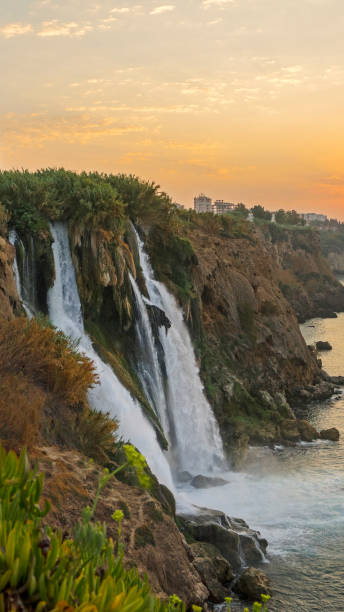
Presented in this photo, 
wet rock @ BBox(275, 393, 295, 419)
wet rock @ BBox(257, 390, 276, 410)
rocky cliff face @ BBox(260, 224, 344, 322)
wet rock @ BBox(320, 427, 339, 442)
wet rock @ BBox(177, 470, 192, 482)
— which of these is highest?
rocky cliff face @ BBox(260, 224, 344, 322)

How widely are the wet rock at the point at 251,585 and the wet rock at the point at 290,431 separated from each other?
1262 cm

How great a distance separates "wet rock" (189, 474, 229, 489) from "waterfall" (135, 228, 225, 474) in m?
1.35

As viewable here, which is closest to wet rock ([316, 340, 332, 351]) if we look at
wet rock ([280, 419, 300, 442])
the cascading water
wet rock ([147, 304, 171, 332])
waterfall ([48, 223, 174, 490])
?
wet rock ([280, 419, 300, 442])

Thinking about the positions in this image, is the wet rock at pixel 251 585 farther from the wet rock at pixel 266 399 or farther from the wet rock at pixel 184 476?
the wet rock at pixel 266 399

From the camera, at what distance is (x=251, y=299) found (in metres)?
33.5

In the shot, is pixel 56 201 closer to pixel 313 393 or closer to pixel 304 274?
pixel 313 393

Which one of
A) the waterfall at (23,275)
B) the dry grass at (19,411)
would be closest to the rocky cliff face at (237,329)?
the waterfall at (23,275)

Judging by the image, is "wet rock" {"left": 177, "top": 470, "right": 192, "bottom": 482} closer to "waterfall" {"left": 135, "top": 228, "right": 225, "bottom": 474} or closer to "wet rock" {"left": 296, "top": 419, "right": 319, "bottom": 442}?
"waterfall" {"left": 135, "top": 228, "right": 225, "bottom": 474}

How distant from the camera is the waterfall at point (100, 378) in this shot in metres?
14.6

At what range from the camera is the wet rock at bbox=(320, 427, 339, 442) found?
81.0 ft

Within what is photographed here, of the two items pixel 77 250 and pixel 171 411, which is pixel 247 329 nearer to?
pixel 171 411

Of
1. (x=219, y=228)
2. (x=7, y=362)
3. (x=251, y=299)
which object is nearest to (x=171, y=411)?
(x=7, y=362)

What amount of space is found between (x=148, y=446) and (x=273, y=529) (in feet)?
13.1

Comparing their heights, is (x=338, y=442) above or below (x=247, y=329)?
below
